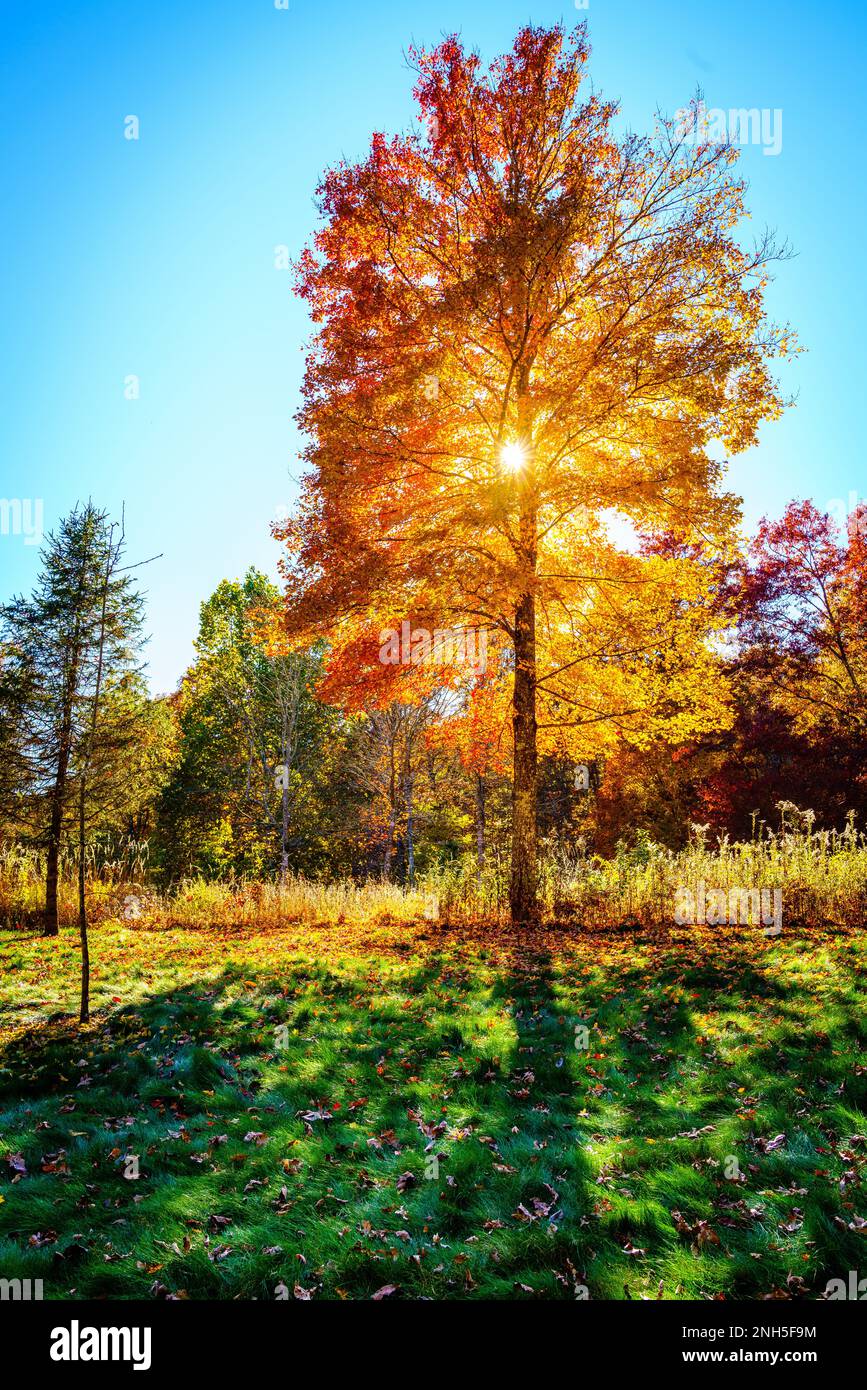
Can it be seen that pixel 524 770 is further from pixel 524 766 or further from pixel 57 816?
pixel 57 816

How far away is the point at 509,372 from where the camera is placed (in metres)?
9.45

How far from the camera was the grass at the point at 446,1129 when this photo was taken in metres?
3.04

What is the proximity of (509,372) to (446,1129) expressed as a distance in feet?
30.5

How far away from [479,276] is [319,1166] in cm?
880

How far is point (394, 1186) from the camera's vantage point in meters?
3.69

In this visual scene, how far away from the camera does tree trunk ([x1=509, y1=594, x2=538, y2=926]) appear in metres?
9.96

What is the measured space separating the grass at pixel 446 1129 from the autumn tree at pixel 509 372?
15.3 feet

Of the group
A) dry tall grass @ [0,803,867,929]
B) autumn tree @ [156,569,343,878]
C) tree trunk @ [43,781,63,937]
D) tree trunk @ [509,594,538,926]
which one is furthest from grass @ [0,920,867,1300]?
autumn tree @ [156,569,343,878]

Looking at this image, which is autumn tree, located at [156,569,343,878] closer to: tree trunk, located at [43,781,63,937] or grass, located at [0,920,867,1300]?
tree trunk, located at [43,781,63,937]

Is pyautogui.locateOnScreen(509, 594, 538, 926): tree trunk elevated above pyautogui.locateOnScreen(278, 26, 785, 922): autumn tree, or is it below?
below

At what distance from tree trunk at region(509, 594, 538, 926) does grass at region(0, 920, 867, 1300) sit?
97.7 inches

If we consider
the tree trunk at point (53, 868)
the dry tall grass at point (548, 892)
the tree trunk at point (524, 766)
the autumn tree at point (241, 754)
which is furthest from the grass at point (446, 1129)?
the autumn tree at point (241, 754)

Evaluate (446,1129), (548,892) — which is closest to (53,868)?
(548,892)
